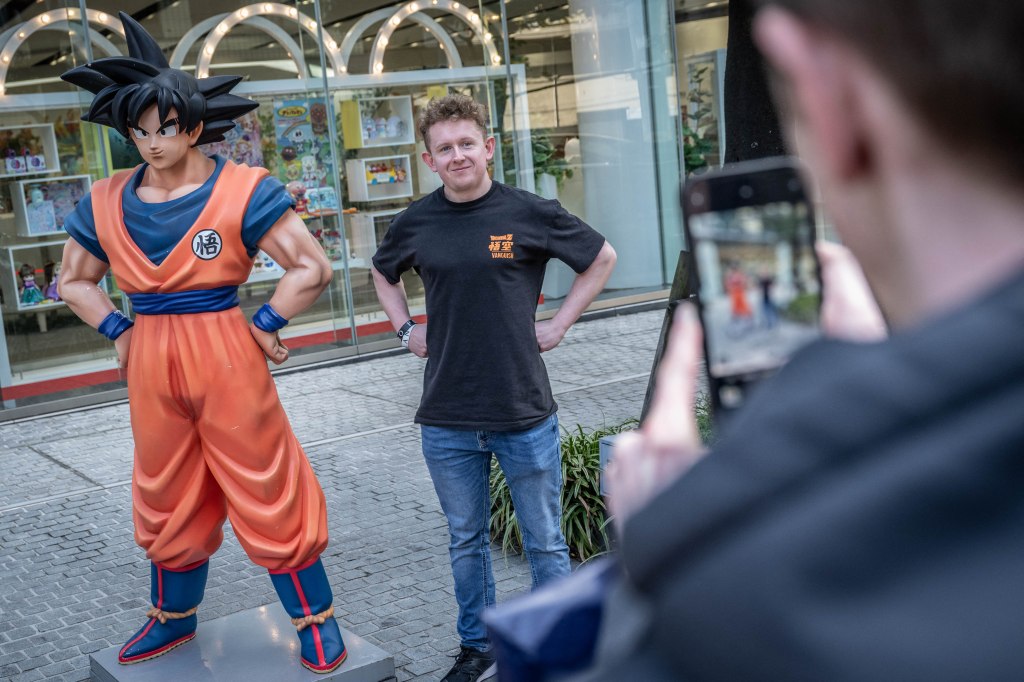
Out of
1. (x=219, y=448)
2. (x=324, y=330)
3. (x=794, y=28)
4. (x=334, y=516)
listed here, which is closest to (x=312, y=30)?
(x=324, y=330)

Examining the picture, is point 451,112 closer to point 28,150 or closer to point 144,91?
point 144,91

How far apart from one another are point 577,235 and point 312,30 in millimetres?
7655

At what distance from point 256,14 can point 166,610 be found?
7.68m

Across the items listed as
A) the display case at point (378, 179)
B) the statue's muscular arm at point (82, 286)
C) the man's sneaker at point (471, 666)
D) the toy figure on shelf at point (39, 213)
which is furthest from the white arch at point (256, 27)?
the man's sneaker at point (471, 666)

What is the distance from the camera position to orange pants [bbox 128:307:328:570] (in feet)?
13.4

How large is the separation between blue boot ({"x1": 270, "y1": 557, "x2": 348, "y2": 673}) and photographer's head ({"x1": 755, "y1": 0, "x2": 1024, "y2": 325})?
3.74m

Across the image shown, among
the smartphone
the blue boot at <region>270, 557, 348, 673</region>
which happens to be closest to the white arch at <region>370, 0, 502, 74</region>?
the blue boot at <region>270, 557, 348, 673</region>

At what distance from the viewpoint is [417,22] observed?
11641 mm

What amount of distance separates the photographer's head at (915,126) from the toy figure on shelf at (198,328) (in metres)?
3.57

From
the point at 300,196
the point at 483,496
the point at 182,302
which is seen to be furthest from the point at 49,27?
the point at 483,496

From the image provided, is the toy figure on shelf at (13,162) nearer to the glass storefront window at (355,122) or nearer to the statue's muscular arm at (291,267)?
the glass storefront window at (355,122)

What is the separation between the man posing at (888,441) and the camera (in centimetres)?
58

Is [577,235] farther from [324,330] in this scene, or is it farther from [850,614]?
[324,330]

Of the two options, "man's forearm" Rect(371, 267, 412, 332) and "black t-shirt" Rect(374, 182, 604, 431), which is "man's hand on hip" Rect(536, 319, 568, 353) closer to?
"black t-shirt" Rect(374, 182, 604, 431)
